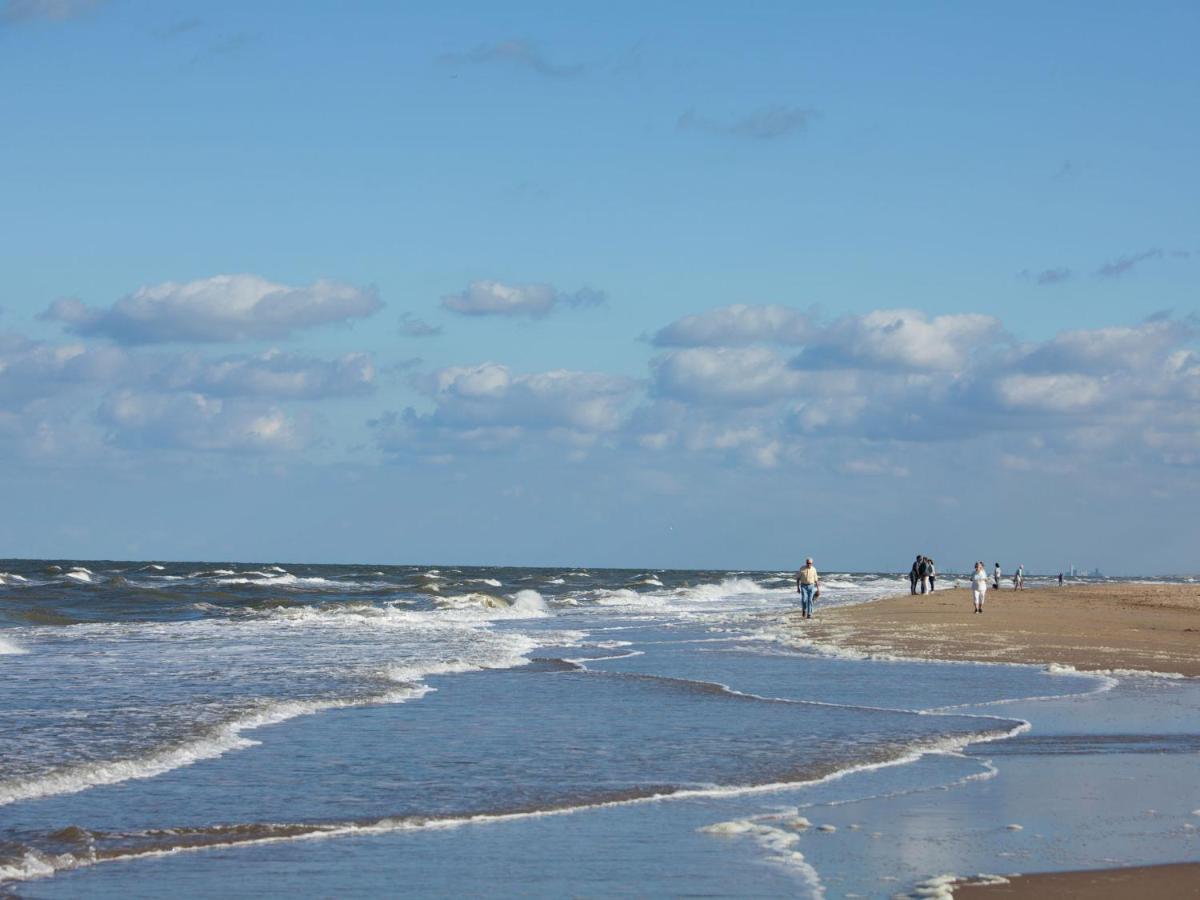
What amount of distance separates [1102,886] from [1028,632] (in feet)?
80.1

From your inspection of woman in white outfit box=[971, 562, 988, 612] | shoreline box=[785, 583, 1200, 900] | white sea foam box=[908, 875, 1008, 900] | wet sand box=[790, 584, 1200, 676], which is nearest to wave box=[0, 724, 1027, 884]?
white sea foam box=[908, 875, 1008, 900]

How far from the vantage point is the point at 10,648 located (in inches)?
1092

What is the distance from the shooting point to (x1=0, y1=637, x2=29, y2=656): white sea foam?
2637cm

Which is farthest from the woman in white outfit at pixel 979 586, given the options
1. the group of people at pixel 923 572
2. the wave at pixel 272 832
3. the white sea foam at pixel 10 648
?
the wave at pixel 272 832

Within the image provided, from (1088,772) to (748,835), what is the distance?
407 centimetres

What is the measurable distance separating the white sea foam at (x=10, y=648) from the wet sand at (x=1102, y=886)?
74.1ft

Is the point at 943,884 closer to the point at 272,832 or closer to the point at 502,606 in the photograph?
the point at 272,832

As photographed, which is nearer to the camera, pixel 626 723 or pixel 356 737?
pixel 356 737

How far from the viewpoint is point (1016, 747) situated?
13805 mm

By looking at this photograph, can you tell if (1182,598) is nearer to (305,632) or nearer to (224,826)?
(305,632)

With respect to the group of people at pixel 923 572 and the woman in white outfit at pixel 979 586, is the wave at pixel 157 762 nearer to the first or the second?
the woman in white outfit at pixel 979 586

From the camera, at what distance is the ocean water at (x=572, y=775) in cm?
871

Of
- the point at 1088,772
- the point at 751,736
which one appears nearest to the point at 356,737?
the point at 751,736

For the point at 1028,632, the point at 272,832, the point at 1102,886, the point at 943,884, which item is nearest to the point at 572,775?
the point at 272,832
